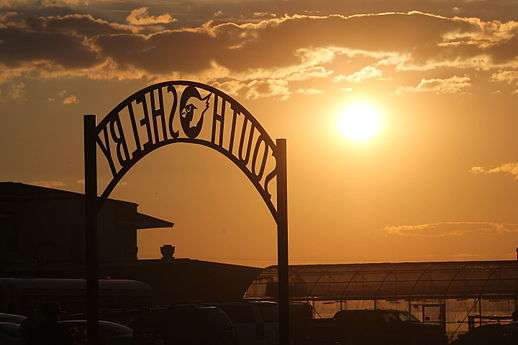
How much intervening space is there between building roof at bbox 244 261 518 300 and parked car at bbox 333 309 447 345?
8641mm

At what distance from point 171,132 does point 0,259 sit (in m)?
31.6

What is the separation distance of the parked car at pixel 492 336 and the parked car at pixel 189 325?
7331mm

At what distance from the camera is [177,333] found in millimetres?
35844

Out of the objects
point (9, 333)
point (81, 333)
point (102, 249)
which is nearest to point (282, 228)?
point (81, 333)

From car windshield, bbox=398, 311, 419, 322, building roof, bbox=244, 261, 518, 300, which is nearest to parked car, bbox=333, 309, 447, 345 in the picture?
car windshield, bbox=398, 311, 419, 322

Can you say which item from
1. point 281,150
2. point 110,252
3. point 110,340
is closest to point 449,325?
point 110,252

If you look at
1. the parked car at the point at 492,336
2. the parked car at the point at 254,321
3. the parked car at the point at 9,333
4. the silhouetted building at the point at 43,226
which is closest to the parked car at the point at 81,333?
the parked car at the point at 9,333

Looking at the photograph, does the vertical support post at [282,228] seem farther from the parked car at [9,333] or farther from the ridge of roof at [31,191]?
the ridge of roof at [31,191]

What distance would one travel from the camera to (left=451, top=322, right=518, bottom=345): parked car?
34.9 m

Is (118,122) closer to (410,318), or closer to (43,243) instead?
(410,318)

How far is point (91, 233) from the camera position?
18.9m

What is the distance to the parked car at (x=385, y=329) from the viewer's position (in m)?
43.5

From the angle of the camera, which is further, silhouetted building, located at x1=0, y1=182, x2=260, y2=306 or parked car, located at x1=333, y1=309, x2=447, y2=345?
silhouetted building, located at x1=0, y1=182, x2=260, y2=306

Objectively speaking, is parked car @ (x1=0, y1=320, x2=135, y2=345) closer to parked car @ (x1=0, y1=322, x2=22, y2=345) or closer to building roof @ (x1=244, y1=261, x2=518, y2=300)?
parked car @ (x1=0, y1=322, x2=22, y2=345)
